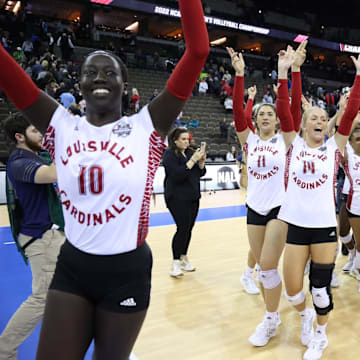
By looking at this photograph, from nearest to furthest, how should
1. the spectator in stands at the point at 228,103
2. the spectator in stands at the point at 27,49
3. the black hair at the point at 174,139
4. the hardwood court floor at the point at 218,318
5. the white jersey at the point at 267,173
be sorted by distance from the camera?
the hardwood court floor at the point at 218,318 → the white jersey at the point at 267,173 → the black hair at the point at 174,139 → the spectator in stands at the point at 27,49 → the spectator in stands at the point at 228,103

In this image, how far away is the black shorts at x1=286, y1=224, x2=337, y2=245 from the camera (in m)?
2.63

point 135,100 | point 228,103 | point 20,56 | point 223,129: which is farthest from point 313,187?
point 228,103

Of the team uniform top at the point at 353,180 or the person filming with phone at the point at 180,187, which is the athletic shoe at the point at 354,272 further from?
the person filming with phone at the point at 180,187

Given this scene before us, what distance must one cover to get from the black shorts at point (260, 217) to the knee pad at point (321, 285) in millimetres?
645

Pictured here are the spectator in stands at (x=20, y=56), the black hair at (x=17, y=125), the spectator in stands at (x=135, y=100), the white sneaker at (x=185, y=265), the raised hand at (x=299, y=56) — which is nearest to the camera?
the black hair at (x=17, y=125)

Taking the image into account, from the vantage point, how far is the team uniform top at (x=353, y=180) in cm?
392

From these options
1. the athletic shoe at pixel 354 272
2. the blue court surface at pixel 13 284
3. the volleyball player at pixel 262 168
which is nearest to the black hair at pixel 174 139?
the volleyball player at pixel 262 168

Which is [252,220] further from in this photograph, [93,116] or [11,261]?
[11,261]

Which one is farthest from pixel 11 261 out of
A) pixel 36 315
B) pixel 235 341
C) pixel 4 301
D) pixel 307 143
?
pixel 307 143

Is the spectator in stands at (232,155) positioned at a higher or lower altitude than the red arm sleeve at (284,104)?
lower

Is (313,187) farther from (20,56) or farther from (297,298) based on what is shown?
(20,56)

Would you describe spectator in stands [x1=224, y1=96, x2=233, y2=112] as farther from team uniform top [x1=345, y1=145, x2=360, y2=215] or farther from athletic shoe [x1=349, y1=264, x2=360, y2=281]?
team uniform top [x1=345, y1=145, x2=360, y2=215]

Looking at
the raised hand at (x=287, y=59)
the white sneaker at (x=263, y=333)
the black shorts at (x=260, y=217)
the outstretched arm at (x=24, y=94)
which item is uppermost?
the raised hand at (x=287, y=59)

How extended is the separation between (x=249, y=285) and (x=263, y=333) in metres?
1.13
